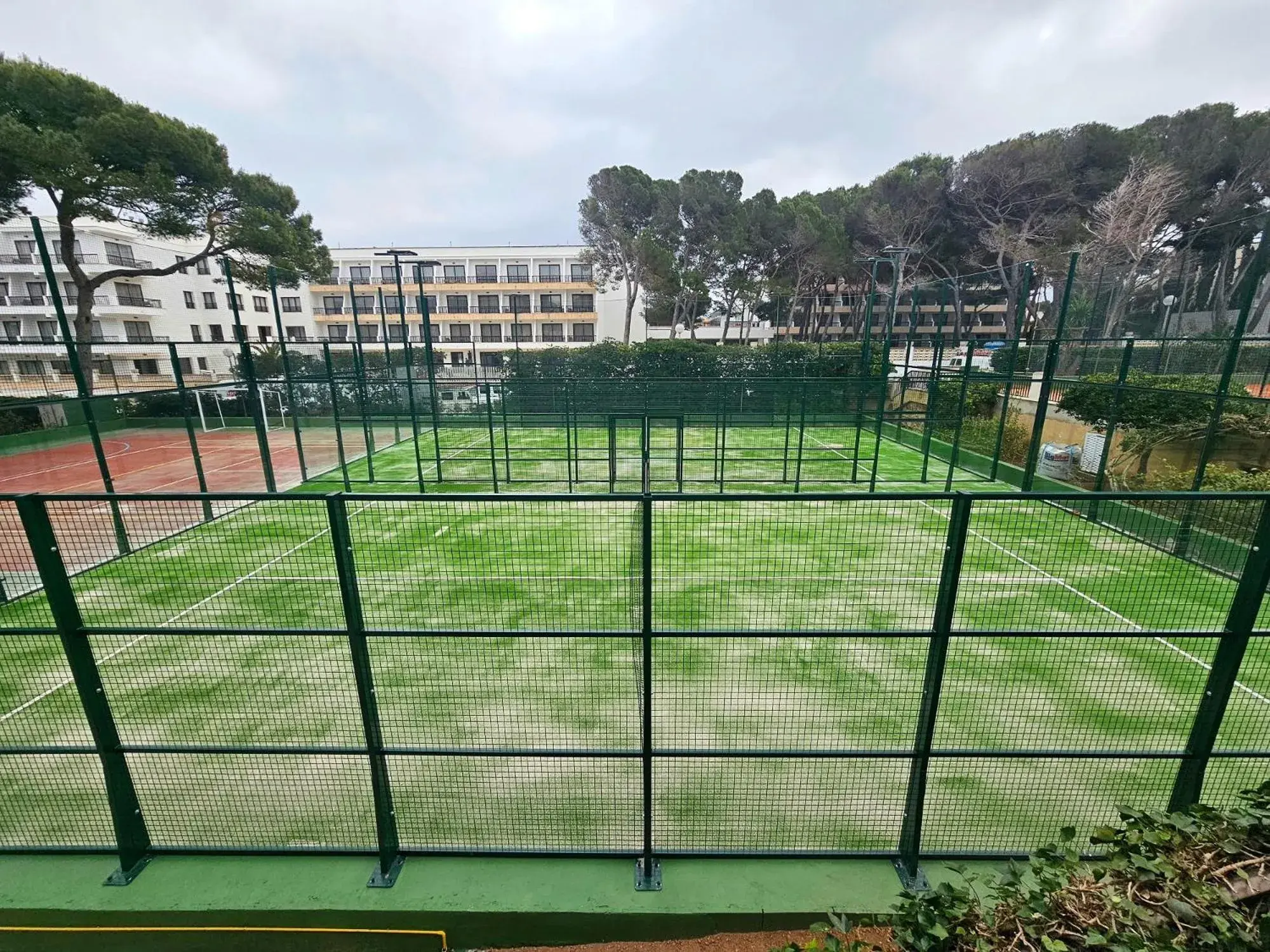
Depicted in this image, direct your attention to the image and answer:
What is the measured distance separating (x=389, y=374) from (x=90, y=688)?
11.9 metres

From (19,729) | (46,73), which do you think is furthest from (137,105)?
(19,729)

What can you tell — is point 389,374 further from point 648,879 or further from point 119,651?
point 648,879

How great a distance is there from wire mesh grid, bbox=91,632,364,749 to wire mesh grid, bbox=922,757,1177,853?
13.1 ft

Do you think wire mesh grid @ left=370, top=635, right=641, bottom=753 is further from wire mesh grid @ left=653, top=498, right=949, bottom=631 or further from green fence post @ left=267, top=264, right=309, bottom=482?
green fence post @ left=267, top=264, right=309, bottom=482

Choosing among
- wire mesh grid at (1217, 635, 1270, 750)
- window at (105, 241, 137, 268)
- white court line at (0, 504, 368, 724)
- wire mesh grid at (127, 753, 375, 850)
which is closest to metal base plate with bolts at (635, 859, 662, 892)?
wire mesh grid at (127, 753, 375, 850)

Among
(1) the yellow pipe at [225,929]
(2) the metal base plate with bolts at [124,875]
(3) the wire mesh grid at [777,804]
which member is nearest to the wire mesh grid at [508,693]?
(3) the wire mesh grid at [777,804]

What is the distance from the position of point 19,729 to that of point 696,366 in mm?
20960

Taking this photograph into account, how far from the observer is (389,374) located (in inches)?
540

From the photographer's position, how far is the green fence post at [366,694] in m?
2.59

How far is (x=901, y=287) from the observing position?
32.3 meters

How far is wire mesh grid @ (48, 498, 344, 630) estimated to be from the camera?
5949 mm

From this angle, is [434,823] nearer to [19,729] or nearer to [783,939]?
[783,939]

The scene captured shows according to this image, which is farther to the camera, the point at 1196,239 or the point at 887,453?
the point at 1196,239

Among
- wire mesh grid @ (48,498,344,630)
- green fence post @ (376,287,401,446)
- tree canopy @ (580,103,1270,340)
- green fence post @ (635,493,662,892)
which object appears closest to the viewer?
green fence post @ (635,493,662,892)
